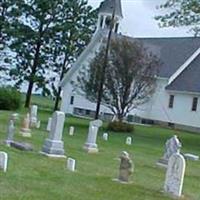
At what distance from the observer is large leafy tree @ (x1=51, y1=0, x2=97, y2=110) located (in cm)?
6212

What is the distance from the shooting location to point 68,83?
202ft

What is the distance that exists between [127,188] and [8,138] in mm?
6945

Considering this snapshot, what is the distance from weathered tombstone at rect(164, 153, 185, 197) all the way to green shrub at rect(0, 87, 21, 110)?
3476 cm

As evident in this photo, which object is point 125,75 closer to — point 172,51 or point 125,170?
point 172,51

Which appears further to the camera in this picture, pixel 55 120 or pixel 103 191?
pixel 55 120

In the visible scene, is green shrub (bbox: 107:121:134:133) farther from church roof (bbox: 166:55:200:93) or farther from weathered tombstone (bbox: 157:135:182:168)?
weathered tombstone (bbox: 157:135:182:168)

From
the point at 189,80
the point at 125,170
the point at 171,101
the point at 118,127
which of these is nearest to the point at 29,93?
the point at 171,101

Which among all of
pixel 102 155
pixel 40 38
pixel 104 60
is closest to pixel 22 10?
pixel 40 38

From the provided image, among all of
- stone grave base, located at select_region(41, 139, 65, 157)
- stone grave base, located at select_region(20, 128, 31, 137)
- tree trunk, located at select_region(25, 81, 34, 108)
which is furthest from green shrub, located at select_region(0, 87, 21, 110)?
stone grave base, located at select_region(41, 139, 65, 157)

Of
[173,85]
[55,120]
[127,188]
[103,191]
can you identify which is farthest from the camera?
[173,85]

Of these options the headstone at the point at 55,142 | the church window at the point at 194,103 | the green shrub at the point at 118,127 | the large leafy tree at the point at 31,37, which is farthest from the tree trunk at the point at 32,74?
the headstone at the point at 55,142

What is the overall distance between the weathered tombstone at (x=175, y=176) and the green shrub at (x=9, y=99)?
34763 mm

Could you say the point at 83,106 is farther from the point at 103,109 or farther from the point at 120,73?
the point at 120,73

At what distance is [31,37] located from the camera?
200 feet
